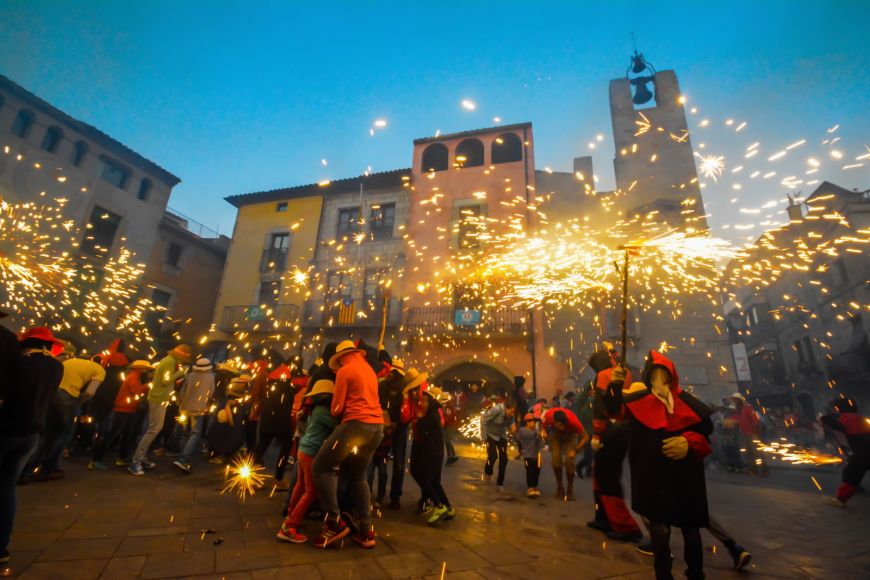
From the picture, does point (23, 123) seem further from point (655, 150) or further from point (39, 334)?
point (655, 150)

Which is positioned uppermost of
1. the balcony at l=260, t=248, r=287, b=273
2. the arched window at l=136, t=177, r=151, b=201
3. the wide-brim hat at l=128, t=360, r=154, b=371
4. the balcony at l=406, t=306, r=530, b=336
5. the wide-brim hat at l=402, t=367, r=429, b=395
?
the arched window at l=136, t=177, r=151, b=201

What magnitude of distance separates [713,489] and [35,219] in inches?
911

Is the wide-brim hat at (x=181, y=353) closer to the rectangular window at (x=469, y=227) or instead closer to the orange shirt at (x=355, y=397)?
the orange shirt at (x=355, y=397)

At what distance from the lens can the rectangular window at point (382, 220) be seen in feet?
60.7

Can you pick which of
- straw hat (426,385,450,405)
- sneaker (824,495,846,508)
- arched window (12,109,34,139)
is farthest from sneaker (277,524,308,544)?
arched window (12,109,34,139)

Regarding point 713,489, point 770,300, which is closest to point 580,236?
point 713,489

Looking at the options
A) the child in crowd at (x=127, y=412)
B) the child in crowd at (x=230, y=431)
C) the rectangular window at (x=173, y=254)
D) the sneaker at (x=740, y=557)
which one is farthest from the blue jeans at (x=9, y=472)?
the rectangular window at (x=173, y=254)

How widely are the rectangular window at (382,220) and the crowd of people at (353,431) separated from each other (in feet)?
38.7

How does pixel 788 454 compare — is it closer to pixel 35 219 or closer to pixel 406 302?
pixel 406 302

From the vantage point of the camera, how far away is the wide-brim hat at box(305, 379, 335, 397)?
12.0ft

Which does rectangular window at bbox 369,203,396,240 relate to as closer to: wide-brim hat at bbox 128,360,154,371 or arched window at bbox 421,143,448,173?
arched window at bbox 421,143,448,173

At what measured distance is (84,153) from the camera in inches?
671

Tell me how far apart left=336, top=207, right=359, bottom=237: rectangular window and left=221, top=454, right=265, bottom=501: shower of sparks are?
13.7 meters

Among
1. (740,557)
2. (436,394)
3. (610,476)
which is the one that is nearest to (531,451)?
(610,476)
